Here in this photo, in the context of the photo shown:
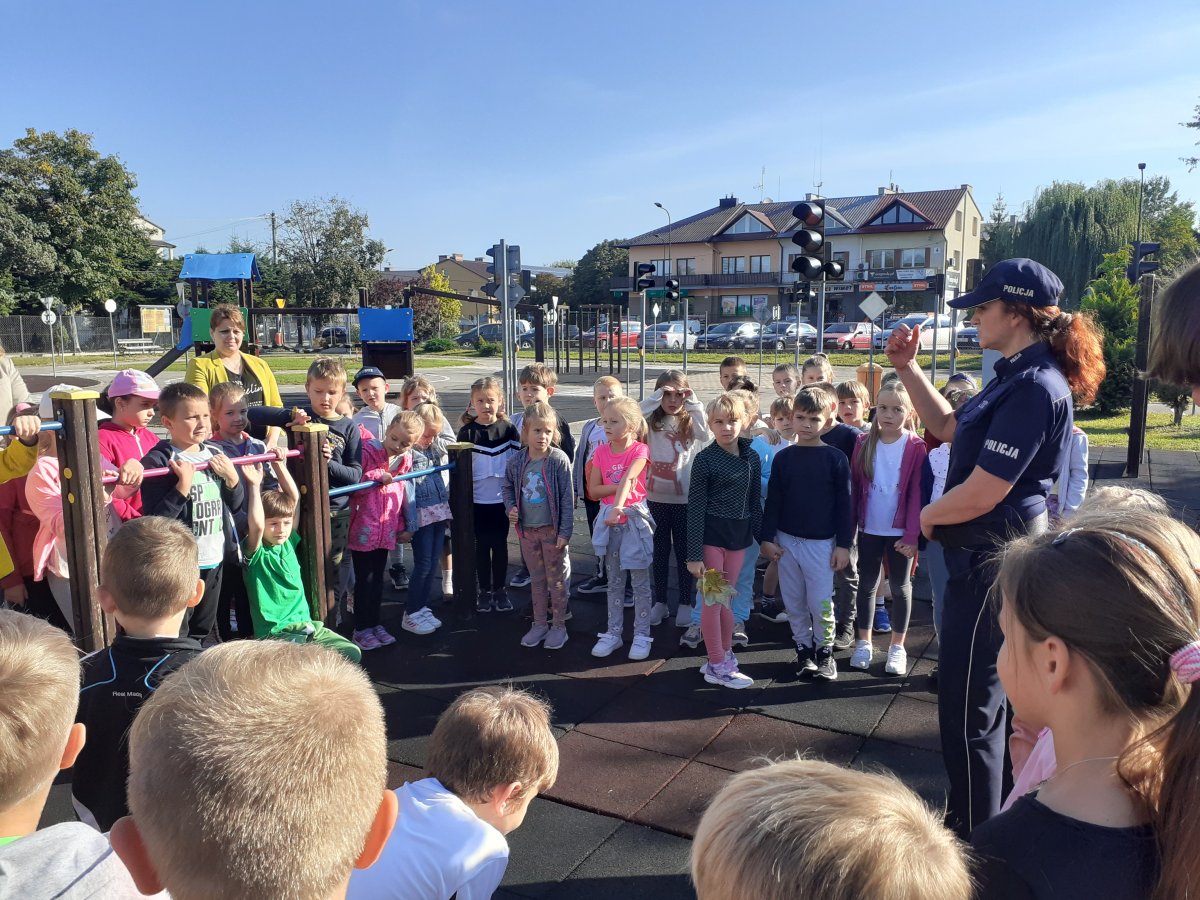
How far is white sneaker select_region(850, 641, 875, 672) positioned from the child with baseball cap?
376 centimetres

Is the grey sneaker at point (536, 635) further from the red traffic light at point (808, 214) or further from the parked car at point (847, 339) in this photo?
the parked car at point (847, 339)

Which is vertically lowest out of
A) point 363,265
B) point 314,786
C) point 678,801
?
point 678,801

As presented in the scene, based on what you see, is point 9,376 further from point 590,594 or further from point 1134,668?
point 1134,668

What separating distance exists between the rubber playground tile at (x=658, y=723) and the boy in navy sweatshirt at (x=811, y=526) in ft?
2.38

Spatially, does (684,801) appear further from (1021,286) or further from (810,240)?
(810,240)

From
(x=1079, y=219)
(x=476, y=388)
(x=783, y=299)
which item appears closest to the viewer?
(x=476, y=388)

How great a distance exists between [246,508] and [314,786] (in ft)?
11.6

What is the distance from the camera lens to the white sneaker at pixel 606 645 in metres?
4.91

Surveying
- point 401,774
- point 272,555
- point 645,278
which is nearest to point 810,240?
point 272,555

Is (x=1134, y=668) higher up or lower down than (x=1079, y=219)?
lower down

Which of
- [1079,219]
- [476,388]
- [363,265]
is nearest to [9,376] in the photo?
[476,388]

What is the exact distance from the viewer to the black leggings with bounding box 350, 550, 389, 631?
510 cm

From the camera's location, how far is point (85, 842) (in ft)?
4.26

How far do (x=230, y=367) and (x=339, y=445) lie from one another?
1.41 metres
